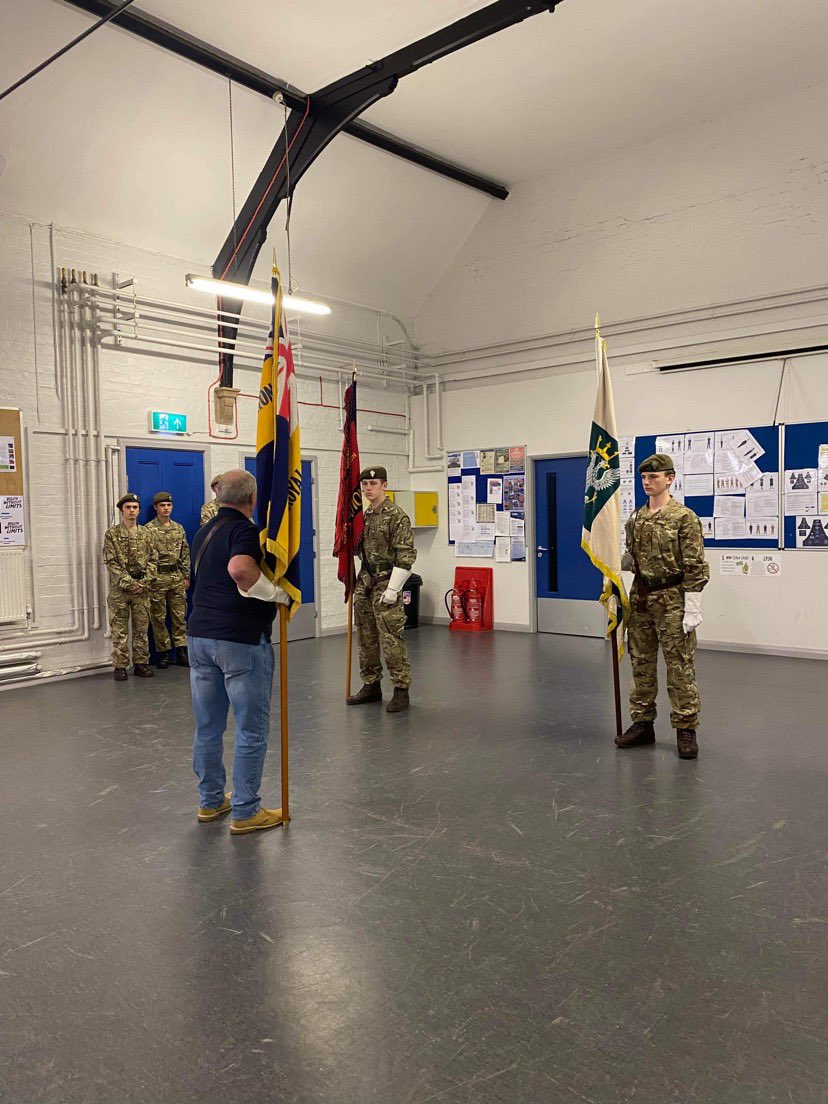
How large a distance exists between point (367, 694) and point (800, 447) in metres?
4.79

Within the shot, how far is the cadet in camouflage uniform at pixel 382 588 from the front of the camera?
586 cm

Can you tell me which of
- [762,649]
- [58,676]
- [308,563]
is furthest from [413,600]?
[58,676]

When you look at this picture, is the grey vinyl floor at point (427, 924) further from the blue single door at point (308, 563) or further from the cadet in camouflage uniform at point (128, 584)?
the blue single door at point (308, 563)

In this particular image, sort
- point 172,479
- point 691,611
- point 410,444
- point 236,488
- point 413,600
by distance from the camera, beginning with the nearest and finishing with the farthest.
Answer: point 236,488 → point 691,611 → point 172,479 → point 413,600 → point 410,444

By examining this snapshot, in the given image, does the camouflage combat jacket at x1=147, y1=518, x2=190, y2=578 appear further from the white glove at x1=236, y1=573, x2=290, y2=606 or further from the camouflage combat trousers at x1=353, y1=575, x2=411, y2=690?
the white glove at x1=236, y1=573, x2=290, y2=606

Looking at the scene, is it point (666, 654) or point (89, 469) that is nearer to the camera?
point (666, 654)

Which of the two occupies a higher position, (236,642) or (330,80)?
(330,80)

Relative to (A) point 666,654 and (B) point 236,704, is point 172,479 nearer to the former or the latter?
(B) point 236,704

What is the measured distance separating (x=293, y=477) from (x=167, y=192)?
206 inches

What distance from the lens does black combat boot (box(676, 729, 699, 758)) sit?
463 centimetres

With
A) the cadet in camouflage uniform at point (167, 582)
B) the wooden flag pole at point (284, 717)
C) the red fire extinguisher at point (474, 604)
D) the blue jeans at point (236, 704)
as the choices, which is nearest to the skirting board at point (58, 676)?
the cadet in camouflage uniform at point (167, 582)

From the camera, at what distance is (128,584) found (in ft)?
24.0

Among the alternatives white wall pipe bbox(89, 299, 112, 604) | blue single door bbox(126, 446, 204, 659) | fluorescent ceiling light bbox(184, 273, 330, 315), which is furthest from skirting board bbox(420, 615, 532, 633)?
fluorescent ceiling light bbox(184, 273, 330, 315)

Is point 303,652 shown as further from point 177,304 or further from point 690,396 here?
point 690,396
